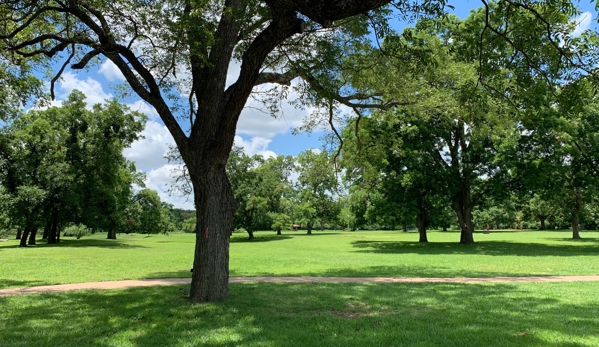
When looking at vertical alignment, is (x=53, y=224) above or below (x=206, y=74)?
below

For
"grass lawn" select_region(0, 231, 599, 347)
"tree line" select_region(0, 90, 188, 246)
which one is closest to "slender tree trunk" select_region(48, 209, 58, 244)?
"tree line" select_region(0, 90, 188, 246)

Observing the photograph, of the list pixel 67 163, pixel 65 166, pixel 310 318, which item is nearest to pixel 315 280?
pixel 310 318

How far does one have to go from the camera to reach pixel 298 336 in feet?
17.6

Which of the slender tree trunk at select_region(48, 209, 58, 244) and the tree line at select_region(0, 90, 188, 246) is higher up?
the tree line at select_region(0, 90, 188, 246)

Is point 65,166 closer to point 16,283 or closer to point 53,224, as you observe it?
point 53,224

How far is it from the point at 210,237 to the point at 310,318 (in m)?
2.47

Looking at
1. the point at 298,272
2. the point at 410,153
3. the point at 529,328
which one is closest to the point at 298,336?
the point at 529,328

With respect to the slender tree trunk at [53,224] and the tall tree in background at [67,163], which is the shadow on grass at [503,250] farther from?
the slender tree trunk at [53,224]

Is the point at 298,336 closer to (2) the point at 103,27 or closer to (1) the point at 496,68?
(1) the point at 496,68

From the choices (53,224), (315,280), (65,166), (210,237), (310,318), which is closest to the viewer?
(310,318)

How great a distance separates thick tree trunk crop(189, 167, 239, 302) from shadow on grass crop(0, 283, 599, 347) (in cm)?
40

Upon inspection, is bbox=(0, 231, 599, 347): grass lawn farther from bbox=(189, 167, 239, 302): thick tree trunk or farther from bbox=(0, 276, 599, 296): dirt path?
bbox=(0, 276, 599, 296): dirt path

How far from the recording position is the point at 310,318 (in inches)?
253

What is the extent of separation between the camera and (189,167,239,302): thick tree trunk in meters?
7.53
